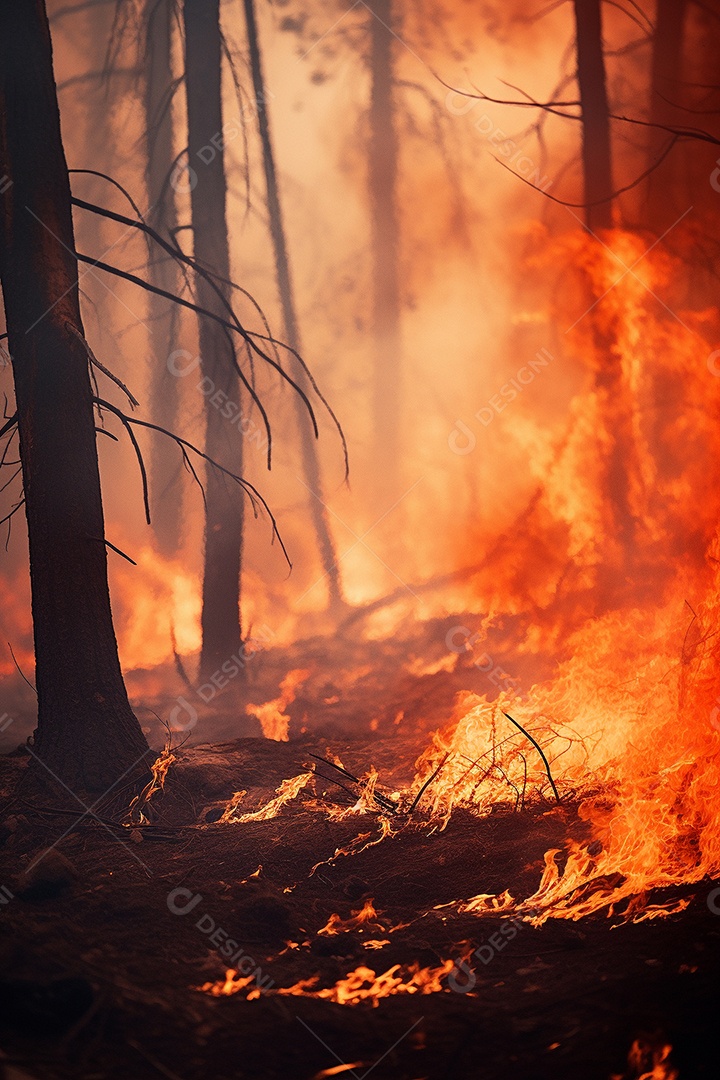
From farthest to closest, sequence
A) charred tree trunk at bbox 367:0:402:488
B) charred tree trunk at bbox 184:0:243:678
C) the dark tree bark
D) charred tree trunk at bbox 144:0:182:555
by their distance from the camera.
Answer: charred tree trunk at bbox 367:0:402:488
charred tree trunk at bbox 144:0:182:555
the dark tree bark
charred tree trunk at bbox 184:0:243:678

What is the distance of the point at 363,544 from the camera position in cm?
1159

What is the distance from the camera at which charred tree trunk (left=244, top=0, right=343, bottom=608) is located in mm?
11367

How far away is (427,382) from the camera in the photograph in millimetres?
12070

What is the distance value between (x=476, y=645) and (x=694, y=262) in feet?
17.5

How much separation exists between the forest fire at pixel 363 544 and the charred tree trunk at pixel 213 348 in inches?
1.8

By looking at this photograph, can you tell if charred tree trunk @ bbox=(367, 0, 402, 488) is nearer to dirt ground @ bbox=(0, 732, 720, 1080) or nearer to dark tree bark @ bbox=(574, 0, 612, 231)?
dark tree bark @ bbox=(574, 0, 612, 231)

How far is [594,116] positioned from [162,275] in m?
6.08

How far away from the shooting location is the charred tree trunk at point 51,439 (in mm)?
5828

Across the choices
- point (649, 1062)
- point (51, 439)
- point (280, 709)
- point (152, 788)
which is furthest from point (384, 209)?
point (649, 1062)

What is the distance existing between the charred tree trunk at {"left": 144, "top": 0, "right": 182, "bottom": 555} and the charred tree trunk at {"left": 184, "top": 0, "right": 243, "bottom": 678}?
1.15 m

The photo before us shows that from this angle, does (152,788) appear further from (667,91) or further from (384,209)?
(667,91)

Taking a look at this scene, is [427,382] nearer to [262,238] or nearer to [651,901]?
[262,238]
